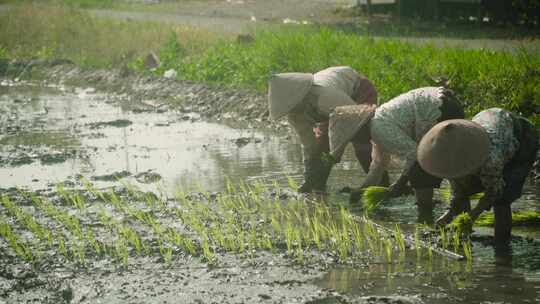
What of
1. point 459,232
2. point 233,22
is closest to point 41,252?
point 459,232

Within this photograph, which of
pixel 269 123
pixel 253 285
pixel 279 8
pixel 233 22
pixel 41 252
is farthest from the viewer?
pixel 279 8

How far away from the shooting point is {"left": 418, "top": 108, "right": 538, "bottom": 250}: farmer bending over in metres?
5.73

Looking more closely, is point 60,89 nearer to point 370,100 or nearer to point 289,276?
point 370,100

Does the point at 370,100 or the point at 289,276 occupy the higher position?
the point at 370,100

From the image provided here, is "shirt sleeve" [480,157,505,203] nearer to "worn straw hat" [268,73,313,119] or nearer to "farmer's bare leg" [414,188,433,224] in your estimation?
"farmer's bare leg" [414,188,433,224]

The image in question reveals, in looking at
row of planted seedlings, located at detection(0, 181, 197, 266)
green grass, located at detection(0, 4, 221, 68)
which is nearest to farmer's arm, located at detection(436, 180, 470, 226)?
row of planted seedlings, located at detection(0, 181, 197, 266)

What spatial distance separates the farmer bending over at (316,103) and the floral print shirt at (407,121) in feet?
2.61

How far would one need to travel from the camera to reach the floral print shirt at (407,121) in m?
6.73

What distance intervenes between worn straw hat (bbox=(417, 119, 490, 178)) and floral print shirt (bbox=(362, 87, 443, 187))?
88cm

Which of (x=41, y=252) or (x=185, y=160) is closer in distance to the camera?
(x=41, y=252)

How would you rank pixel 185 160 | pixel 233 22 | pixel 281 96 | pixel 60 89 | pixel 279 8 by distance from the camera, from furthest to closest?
pixel 279 8 → pixel 233 22 → pixel 60 89 → pixel 185 160 → pixel 281 96

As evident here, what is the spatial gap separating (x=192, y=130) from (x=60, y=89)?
635 cm

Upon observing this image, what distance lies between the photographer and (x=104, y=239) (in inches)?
278

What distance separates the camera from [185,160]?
10.5 meters
